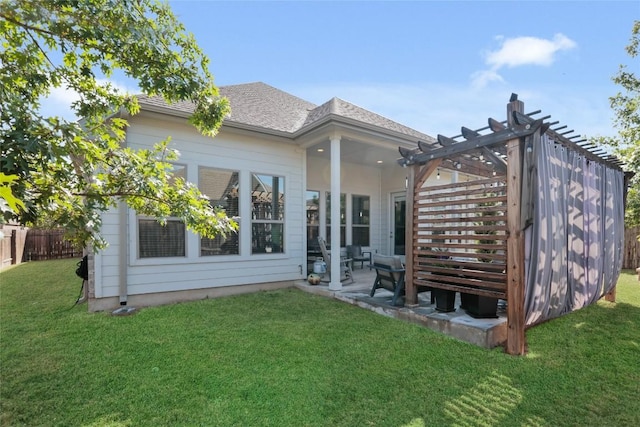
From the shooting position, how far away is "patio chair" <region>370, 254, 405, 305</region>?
4598 mm

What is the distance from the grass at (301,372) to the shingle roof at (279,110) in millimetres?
3476

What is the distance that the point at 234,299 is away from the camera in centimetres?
550

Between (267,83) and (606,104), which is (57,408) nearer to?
(267,83)

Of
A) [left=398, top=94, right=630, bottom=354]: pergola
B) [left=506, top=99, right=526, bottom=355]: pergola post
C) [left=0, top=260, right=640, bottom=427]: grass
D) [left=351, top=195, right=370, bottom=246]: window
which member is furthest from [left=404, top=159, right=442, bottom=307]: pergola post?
[left=351, top=195, right=370, bottom=246]: window

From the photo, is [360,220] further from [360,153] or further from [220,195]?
[220,195]

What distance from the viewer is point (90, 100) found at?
8.52 feet

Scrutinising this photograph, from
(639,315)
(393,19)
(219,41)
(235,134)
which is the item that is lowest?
(639,315)

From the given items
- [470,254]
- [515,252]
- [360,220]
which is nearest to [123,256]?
[470,254]

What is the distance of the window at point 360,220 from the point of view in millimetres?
8794

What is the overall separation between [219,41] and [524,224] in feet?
18.8

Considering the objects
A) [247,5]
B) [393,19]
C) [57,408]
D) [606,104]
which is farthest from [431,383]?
[606,104]

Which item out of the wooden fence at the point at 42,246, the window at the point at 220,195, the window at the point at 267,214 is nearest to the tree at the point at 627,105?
the window at the point at 267,214

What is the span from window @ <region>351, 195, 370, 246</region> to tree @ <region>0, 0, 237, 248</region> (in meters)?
6.36

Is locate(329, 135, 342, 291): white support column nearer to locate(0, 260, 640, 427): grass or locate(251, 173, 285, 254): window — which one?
locate(0, 260, 640, 427): grass
